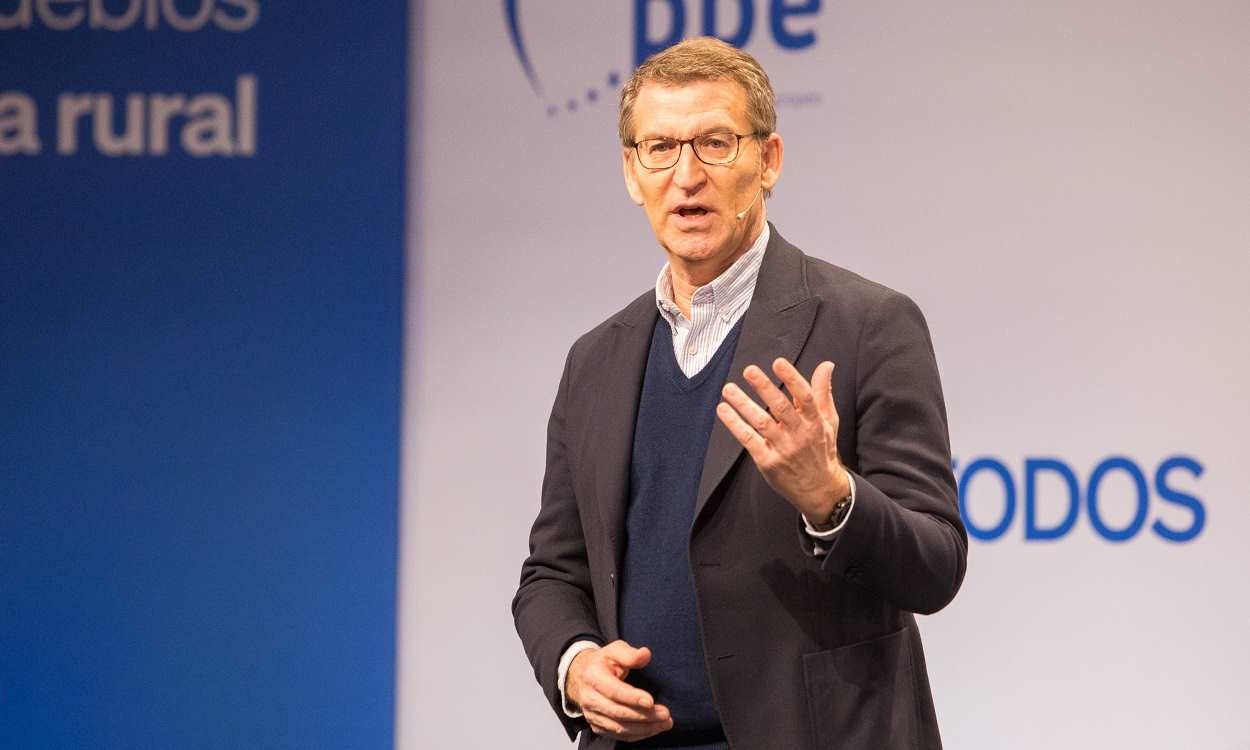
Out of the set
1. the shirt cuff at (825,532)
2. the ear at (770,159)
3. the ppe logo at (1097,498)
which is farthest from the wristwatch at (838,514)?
the ppe logo at (1097,498)

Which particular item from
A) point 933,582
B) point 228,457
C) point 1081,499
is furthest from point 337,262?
point 933,582

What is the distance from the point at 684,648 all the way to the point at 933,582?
1.13 ft

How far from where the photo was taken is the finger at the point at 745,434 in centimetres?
151

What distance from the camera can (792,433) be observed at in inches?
59.2

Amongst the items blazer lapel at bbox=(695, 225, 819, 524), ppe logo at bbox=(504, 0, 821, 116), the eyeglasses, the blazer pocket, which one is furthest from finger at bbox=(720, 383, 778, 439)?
ppe logo at bbox=(504, 0, 821, 116)

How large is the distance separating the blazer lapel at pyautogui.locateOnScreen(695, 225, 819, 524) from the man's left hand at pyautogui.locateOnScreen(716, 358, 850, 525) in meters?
0.21

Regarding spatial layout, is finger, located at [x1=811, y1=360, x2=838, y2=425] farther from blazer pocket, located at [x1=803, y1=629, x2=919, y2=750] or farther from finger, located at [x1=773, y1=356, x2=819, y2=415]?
blazer pocket, located at [x1=803, y1=629, x2=919, y2=750]

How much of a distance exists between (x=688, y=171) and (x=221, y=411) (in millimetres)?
2120

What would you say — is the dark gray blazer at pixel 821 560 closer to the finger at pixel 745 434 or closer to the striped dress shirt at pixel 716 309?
the striped dress shirt at pixel 716 309

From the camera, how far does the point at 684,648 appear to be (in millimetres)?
1797

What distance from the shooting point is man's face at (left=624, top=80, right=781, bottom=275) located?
74.2 inches

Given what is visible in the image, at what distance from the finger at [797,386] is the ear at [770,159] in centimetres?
51

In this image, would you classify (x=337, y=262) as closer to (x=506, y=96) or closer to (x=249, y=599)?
(x=506, y=96)

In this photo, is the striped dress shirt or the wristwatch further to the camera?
the striped dress shirt
